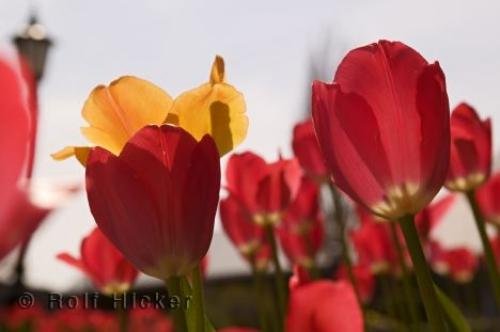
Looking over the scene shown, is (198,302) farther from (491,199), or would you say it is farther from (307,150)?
(491,199)

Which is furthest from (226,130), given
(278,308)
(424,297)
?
(278,308)

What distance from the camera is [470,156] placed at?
4.04 ft

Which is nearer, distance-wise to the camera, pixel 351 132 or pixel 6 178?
pixel 6 178

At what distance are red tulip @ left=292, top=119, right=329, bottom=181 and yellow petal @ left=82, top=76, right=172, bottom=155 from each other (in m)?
0.83

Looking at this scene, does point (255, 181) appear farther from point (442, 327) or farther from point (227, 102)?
point (442, 327)

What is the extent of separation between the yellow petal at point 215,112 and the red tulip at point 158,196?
0.30ft

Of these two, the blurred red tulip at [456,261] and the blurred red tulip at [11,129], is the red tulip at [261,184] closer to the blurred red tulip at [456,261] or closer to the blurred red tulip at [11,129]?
the blurred red tulip at [11,129]

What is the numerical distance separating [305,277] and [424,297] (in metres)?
0.15

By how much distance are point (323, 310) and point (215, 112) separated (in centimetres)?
22

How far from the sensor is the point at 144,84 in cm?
70

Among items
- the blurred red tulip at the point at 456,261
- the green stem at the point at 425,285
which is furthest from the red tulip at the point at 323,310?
the blurred red tulip at the point at 456,261

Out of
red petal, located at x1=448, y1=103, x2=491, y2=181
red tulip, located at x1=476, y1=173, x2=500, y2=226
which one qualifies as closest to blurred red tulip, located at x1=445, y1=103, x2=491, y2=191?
red petal, located at x1=448, y1=103, x2=491, y2=181

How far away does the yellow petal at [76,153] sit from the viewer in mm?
685

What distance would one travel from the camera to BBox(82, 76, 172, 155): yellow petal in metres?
0.68
